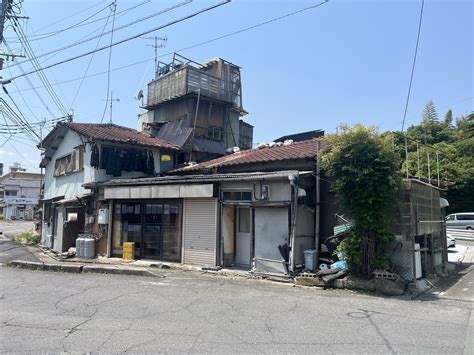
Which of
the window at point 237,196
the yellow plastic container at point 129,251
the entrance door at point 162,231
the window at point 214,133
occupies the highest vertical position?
the window at point 214,133

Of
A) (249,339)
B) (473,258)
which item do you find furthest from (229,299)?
(473,258)

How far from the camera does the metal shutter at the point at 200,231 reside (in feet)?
43.0

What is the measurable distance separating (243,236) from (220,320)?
21.3 ft

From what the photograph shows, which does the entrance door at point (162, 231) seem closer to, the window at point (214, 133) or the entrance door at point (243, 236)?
the entrance door at point (243, 236)

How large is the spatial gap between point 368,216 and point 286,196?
254cm

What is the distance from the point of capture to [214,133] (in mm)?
23094

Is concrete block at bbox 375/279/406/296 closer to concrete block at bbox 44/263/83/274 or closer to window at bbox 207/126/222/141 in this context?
concrete block at bbox 44/263/83/274

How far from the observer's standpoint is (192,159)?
21.1m

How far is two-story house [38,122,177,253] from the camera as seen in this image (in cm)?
1742

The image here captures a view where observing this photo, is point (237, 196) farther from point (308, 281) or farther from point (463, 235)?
point (463, 235)

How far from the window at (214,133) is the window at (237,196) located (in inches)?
403

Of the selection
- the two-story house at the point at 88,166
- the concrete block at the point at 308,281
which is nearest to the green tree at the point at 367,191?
the concrete block at the point at 308,281

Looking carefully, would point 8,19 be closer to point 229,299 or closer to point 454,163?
point 229,299

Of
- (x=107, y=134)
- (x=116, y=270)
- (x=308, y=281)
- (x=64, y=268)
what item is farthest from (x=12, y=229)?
(x=308, y=281)
